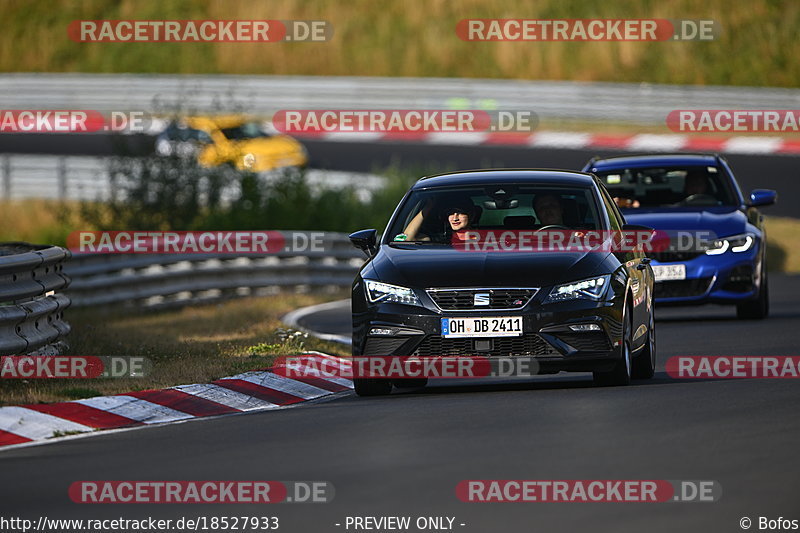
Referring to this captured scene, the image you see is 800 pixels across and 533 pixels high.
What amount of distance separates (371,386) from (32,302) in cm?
252

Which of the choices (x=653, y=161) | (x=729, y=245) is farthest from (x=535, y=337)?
(x=653, y=161)

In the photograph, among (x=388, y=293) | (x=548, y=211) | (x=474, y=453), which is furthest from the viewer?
(x=548, y=211)

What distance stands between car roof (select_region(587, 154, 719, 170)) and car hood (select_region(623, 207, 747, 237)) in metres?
0.64

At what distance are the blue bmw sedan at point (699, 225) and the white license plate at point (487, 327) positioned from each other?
6517mm

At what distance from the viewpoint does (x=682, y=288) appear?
1856 cm

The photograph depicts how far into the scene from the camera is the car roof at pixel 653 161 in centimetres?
1944

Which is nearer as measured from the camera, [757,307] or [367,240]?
[367,240]

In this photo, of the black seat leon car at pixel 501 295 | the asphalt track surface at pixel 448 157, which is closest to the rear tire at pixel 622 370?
the black seat leon car at pixel 501 295

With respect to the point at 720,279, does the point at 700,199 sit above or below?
above

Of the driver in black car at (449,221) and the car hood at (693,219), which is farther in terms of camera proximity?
the car hood at (693,219)

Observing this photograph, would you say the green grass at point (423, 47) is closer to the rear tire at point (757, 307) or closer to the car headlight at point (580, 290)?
the rear tire at point (757, 307)

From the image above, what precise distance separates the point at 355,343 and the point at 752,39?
3949 cm

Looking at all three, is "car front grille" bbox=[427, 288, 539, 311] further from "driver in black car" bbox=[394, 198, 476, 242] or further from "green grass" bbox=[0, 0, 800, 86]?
"green grass" bbox=[0, 0, 800, 86]

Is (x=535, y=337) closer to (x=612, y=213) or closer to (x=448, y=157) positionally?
(x=612, y=213)
